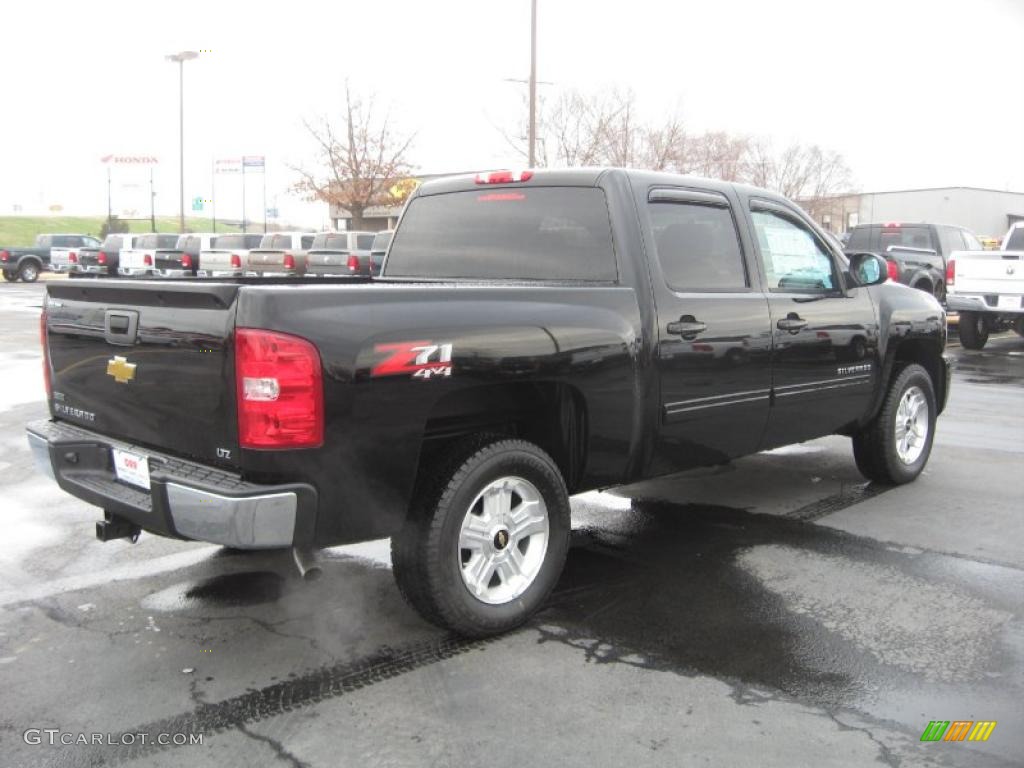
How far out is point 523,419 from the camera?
13.6 ft

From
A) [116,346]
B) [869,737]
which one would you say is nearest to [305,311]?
[116,346]

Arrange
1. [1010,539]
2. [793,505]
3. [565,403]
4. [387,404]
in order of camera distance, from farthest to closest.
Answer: [793,505]
[1010,539]
[565,403]
[387,404]

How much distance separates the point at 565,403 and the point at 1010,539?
2853 mm

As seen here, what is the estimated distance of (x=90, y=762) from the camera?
9.44 feet

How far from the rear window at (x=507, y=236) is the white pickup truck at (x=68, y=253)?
103ft

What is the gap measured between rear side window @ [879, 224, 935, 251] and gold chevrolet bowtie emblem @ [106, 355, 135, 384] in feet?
56.6

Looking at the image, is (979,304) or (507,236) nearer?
(507,236)

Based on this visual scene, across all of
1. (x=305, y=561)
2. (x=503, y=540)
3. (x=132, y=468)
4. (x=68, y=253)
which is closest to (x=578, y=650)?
(x=503, y=540)

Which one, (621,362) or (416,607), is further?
(621,362)

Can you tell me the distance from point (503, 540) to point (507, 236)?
167 centimetres

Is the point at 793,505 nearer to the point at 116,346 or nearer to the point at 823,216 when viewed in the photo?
the point at 116,346

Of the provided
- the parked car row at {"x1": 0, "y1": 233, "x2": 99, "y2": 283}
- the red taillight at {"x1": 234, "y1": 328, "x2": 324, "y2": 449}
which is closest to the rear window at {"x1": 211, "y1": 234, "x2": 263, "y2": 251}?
the parked car row at {"x1": 0, "y1": 233, "x2": 99, "y2": 283}

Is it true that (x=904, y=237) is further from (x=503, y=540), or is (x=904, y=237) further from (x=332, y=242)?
(x=503, y=540)

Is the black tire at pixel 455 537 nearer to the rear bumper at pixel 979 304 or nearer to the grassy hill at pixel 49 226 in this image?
the rear bumper at pixel 979 304
